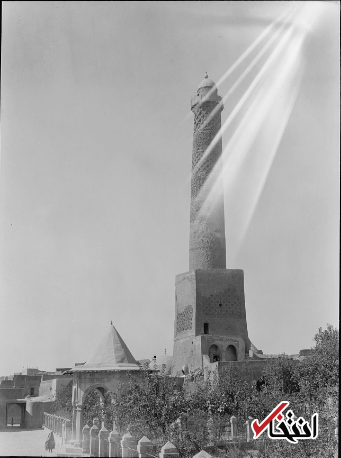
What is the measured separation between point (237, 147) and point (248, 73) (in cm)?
360

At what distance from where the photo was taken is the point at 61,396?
89.7 feet

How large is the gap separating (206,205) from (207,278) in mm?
3851

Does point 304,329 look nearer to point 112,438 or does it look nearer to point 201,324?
point 201,324

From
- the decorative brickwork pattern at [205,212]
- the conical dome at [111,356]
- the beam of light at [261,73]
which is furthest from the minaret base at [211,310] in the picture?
the beam of light at [261,73]

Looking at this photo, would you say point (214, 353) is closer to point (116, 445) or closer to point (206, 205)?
point (206, 205)

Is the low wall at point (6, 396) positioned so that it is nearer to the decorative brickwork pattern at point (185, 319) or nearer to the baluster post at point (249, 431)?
the decorative brickwork pattern at point (185, 319)

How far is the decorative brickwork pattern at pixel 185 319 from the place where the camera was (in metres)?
30.9

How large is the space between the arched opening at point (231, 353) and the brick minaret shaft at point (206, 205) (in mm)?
4501

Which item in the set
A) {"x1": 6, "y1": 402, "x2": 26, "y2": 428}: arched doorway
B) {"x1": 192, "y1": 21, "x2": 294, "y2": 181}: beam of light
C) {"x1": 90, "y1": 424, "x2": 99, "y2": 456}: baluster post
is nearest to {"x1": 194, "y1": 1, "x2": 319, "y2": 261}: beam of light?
{"x1": 192, "y1": 21, "x2": 294, "y2": 181}: beam of light

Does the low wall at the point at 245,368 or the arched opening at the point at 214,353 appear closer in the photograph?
the low wall at the point at 245,368

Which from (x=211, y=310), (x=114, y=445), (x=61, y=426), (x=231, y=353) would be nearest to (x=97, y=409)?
(x=61, y=426)

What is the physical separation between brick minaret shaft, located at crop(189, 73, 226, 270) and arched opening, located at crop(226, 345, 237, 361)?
450cm

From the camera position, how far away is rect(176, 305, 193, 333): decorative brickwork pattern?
3090 centimetres

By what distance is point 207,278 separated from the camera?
101 feet
